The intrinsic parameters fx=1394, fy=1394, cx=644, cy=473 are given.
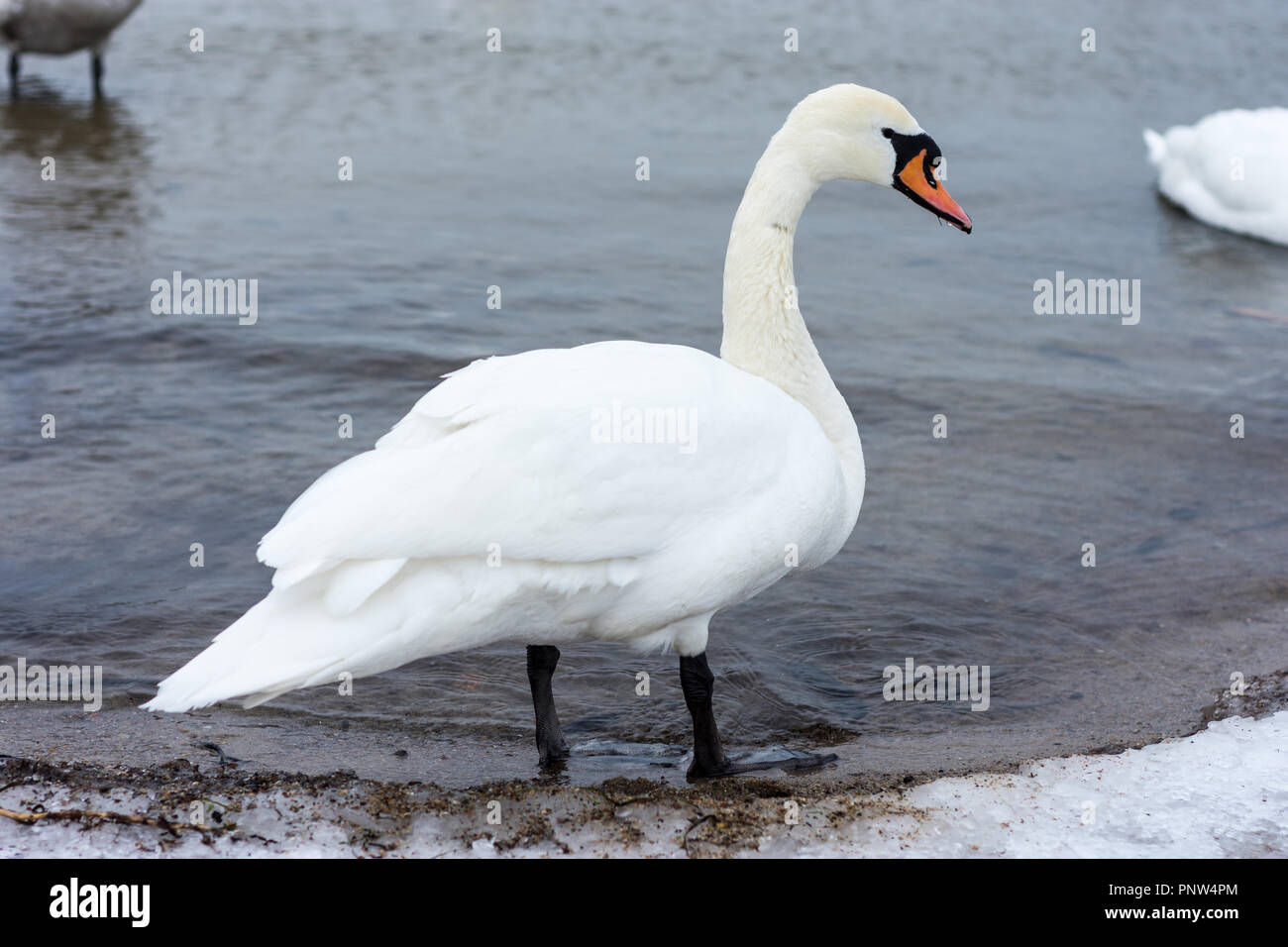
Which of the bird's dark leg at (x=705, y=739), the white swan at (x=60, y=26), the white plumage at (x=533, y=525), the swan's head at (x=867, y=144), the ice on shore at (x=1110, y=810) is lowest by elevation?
the ice on shore at (x=1110, y=810)

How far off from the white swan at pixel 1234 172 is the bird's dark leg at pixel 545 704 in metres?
8.67

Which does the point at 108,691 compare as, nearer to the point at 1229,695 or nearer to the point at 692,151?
the point at 1229,695

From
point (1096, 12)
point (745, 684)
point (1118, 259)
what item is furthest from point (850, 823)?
point (1096, 12)

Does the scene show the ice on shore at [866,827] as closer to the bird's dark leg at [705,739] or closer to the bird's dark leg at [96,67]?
the bird's dark leg at [705,739]

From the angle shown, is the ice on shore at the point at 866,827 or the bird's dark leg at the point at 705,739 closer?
the ice on shore at the point at 866,827

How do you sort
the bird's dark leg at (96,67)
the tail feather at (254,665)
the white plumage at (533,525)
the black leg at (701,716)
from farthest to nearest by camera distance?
the bird's dark leg at (96,67), the black leg at (701,716), the white plumage at (533,525), the tail feather at (254,665)

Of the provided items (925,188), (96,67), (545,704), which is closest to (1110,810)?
(545,704)

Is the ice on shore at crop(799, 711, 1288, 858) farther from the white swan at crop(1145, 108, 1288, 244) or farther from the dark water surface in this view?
the white swan at crop(1145, 108, 1288, 244)

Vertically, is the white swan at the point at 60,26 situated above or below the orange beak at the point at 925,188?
above

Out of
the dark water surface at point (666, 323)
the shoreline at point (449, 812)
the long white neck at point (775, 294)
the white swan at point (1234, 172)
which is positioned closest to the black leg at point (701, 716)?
the shoreline at point (449, 812)

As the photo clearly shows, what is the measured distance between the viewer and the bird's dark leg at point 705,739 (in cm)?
435

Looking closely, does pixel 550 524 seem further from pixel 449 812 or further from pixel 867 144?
pixel 867 144

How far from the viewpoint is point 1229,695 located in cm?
496

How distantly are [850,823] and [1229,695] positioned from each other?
6.19 feet
